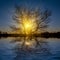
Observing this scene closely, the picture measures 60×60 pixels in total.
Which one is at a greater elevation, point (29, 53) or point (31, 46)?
point (31, 46)

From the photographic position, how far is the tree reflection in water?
4.05 m

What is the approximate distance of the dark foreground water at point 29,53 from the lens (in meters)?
3.93

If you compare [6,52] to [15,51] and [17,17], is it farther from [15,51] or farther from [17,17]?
[17,17]

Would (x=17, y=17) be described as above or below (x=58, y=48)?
above

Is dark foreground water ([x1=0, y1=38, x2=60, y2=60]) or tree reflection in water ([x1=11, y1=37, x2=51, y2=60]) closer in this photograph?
dark foreground water ([x1=0, y1=38, x2=60, y2=60])

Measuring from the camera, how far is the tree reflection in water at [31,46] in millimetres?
4055

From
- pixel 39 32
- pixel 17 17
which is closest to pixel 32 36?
pixel 39 32

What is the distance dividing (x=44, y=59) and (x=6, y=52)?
59cm

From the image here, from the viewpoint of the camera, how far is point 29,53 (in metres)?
4.03

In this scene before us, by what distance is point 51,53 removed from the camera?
13.3 ft

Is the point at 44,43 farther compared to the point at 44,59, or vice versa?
the point at 44,43

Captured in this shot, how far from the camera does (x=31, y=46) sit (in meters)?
4.13

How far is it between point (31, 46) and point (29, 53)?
0.47 ft

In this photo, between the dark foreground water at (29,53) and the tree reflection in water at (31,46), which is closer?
the dark foreground water at (29,53)
